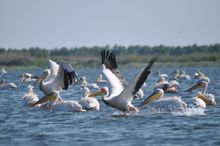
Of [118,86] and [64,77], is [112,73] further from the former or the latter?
[64,77]

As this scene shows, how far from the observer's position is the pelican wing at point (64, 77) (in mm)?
17045

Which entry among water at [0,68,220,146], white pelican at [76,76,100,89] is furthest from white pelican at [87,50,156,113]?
white pelican at [76,76,100,89]

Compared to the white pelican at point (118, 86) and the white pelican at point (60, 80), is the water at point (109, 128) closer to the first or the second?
the white pelican at point (118, 86)

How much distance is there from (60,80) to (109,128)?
5075mm

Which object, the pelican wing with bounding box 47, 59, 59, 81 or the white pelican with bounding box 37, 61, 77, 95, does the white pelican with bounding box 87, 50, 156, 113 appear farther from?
the pelican wing with bounding box 47, 59, 59, 81

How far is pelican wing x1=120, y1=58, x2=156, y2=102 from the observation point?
517 inches

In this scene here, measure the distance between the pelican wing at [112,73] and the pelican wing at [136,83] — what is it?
455 millimetres

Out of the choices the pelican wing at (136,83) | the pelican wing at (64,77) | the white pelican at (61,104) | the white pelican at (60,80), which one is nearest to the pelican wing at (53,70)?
the white pelican at (60,80)

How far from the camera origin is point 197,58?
59312 mm

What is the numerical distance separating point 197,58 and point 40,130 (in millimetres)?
47456

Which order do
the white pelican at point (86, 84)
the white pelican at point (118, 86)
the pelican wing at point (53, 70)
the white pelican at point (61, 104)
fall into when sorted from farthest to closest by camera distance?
the white pelican at point (86, 84) → the pelican wing at point (53, 70) → the white pelican at point (61, 104) → the white pelican at point (118, 86)

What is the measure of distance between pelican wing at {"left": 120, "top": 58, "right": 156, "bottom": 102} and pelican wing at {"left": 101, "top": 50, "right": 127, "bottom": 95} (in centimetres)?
45

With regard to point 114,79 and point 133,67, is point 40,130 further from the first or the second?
point 133,67

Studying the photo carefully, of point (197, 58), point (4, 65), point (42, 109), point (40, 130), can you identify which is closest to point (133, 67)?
point (197, 58)
